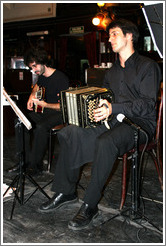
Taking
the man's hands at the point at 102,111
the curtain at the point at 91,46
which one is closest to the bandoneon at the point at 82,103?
the man's hands at the point at 102,111

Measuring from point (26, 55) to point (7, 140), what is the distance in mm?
2045

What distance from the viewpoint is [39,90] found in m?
3.02

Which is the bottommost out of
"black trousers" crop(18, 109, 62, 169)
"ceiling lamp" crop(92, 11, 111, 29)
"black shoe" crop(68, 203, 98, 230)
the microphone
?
"black shoe" crop(68, 203, 98, 230)

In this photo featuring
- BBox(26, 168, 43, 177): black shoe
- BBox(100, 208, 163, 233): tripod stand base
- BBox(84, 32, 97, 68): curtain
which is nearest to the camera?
BBox(100, 208, 163, 233): tripod stand base

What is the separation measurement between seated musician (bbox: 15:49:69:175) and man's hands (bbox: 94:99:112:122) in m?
1.19

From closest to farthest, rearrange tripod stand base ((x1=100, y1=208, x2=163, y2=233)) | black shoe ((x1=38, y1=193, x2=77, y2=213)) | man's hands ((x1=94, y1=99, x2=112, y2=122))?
tripod stand base ((x1=100, y1=208, x2=163, y2=233)) → man's hands ((x1=94, y1=99, x2=112, y2=122)) → black shoe ((x1=38, y1=193, x2=77, y2=213))

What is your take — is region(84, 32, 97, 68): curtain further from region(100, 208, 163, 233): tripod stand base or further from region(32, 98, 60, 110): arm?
region(100, 208, 163, 233): tripod stand base

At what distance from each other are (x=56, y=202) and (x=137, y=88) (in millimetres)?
1108

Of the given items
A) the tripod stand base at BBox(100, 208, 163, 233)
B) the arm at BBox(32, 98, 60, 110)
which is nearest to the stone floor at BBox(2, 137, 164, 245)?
the tripod stand base at BBox(100, 208, 163, 233)

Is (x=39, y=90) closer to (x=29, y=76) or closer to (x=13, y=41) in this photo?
(x=29, y=76)

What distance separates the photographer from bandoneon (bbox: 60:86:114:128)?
188 cm

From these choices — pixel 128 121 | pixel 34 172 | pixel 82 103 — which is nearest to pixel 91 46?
pixel 34 172

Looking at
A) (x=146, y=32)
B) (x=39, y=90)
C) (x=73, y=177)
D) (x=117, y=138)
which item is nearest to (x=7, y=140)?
(x=39, y=90)

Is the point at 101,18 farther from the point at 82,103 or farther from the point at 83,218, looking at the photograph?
the point at 83,218
